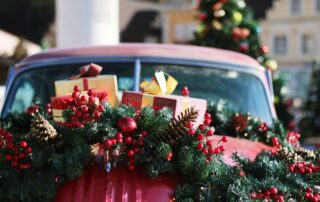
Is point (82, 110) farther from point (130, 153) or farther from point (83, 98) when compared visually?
point (130, 153)

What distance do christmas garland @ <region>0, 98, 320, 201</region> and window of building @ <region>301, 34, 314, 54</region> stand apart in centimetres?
4255

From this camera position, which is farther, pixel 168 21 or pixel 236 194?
pixel 168 21

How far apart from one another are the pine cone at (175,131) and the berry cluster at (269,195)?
37cm

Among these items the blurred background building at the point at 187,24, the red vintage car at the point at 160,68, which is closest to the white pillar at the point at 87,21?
the red vintage car at the point at 160,68

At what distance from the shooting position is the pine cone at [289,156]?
9.01 feet

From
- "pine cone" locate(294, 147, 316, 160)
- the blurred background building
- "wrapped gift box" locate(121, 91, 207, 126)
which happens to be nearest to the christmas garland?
"wrapped gift box" locate(121, 91, 207, 126)

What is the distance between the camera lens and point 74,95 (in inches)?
104

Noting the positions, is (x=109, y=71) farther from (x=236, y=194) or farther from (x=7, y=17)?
(x=7, y=17)

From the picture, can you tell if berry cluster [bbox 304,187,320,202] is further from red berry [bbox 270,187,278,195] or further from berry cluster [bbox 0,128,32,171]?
berry cluster [bbox 0,128,32,171]

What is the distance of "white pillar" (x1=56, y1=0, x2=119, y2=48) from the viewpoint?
6.55 metres

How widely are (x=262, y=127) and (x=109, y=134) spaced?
155 centimetres

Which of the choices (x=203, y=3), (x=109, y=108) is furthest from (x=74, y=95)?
(x=203, y=3)

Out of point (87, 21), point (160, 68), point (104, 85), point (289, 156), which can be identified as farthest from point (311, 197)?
point (87, 21)

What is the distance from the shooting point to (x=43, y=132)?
2.49 m
